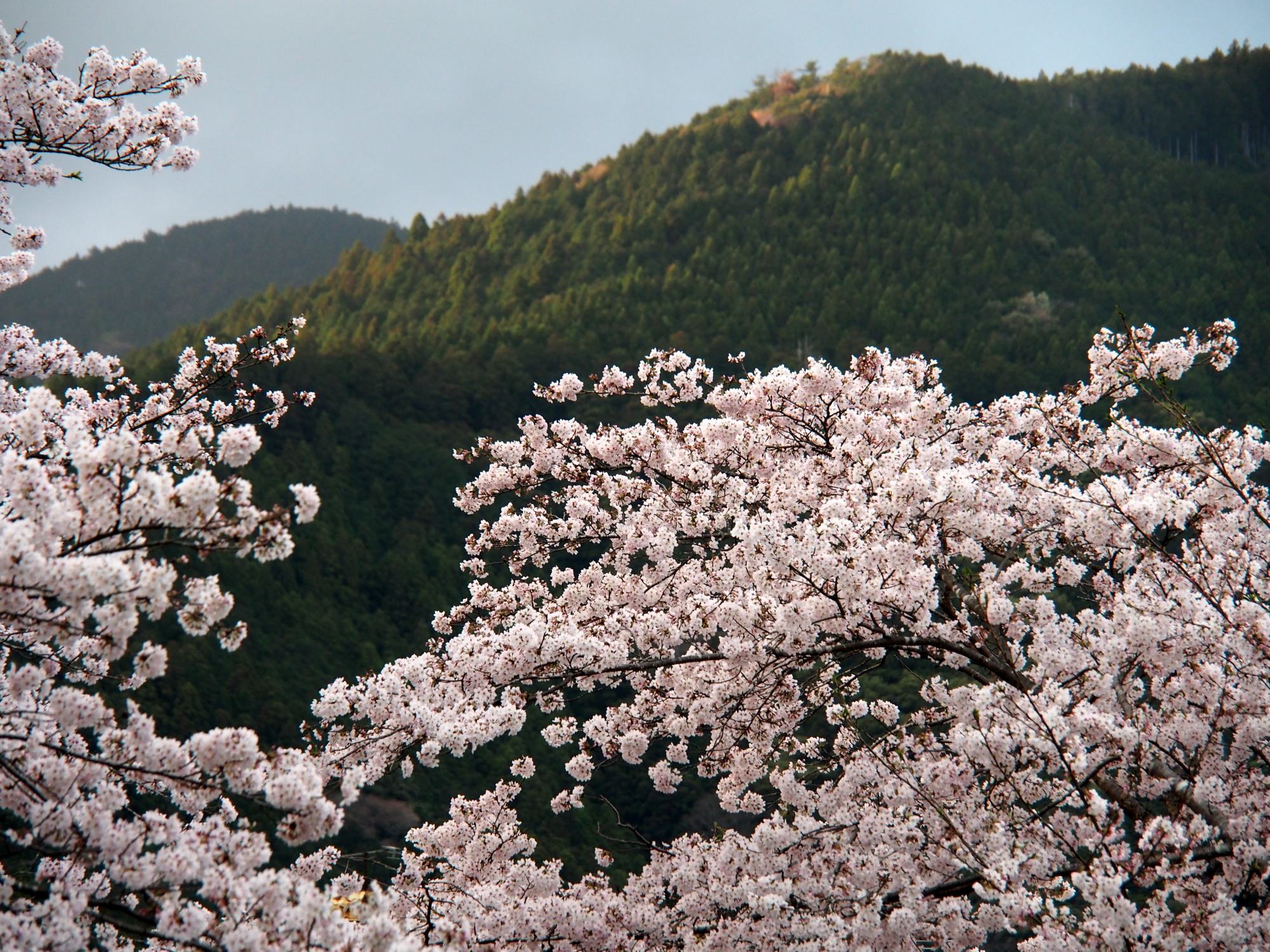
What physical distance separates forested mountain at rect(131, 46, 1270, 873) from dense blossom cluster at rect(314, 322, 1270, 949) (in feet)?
47.9

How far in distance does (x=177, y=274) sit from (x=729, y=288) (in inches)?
3263

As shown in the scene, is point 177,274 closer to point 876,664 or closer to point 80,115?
point 80,115

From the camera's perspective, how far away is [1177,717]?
5652 millimetres

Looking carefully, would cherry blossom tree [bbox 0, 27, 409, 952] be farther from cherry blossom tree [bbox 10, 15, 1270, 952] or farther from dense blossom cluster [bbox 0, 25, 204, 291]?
dense blossom cluster [bbox 0, 25, 204, 291]

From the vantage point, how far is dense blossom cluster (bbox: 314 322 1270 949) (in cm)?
519

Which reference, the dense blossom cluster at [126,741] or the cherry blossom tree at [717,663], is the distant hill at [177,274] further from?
the dense blossom cluster at [126,741]

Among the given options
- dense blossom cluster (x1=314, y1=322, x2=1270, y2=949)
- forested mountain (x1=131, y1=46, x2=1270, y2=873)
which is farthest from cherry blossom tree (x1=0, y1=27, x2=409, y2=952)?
forested mountain (x1=131, y1=46, x2=1270, y2=873)

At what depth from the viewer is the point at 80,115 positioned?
5.79 m

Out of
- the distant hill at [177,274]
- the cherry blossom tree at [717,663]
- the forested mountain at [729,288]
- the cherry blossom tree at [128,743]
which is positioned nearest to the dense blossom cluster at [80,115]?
the cherry blossom tree at [717,663]

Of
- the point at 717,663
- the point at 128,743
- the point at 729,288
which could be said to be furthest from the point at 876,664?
the point at 729,288

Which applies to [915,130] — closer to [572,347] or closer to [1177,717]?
[572,347]

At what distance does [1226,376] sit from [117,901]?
4852 centimetres

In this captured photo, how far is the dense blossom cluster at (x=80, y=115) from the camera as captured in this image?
18.3 ft

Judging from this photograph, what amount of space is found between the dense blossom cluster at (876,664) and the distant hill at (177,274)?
85166mm
